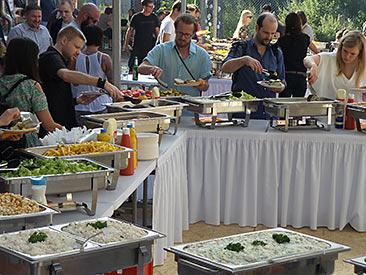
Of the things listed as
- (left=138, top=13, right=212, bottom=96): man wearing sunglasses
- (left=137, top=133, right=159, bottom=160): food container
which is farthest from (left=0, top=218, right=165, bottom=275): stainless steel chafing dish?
(left=138, top=13, right=212, bottom=96): man wearing sunglasses

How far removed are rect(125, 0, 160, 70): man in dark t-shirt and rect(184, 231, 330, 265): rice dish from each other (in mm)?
6957

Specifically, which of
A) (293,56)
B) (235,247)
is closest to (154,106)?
(293,56)

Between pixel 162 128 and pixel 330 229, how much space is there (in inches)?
58.8

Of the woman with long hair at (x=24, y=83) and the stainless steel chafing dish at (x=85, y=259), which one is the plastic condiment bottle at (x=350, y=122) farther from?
the stainless steel chafing dish at (x=85, y=259)

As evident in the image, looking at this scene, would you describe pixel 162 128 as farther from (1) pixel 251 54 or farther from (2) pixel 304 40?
(2) pixel 304 40

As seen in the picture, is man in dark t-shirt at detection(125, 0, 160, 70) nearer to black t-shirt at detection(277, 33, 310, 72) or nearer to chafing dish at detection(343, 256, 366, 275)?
black t-shirt at detection(277, 33, 310, 72)

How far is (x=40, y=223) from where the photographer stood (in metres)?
2.13

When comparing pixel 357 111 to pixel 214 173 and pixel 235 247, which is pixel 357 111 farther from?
pixel 235 247

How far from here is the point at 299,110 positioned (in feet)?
14.8

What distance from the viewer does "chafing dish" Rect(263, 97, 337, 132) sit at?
445cm

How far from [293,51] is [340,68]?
88 centimetres

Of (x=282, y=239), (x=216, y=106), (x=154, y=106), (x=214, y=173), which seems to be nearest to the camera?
(x=282, y=239)

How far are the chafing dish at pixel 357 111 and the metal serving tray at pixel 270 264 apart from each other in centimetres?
244

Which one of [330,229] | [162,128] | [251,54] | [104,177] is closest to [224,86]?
[251,54]
